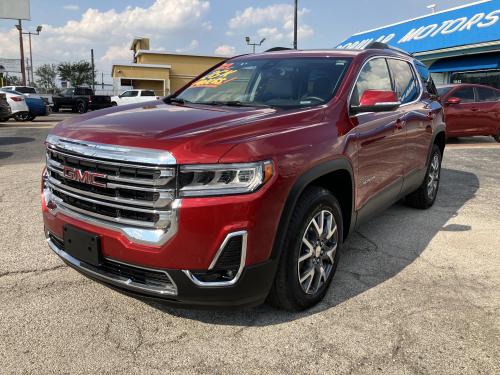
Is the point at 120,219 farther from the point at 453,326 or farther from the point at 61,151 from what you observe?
the point at 453,326

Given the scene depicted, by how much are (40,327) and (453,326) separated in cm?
261

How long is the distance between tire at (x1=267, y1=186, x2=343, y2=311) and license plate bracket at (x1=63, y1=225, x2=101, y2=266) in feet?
3.49

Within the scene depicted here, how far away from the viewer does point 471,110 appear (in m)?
11.7

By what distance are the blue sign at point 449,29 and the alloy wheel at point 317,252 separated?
13.7 metres

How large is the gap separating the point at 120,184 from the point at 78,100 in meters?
30.6

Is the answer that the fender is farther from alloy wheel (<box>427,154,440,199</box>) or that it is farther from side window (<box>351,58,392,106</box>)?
alloy wheel (<box>427,154,440,199</box>)

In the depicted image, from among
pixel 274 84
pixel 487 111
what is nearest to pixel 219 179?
pixel 274 84

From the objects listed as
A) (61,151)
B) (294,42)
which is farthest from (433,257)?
(294,42)

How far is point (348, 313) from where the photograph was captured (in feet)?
9.84

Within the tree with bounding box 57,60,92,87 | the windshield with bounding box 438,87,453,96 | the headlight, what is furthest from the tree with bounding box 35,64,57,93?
the headlight

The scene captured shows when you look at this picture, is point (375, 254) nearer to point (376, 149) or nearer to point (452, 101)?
point (376, 149)

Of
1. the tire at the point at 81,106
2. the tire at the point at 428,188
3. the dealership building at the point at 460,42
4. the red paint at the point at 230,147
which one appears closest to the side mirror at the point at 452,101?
the tire at the point at 428,188

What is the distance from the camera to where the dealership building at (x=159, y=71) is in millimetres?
39375

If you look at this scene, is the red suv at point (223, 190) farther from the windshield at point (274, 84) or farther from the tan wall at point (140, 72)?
the tan wall at point (140, 72)
